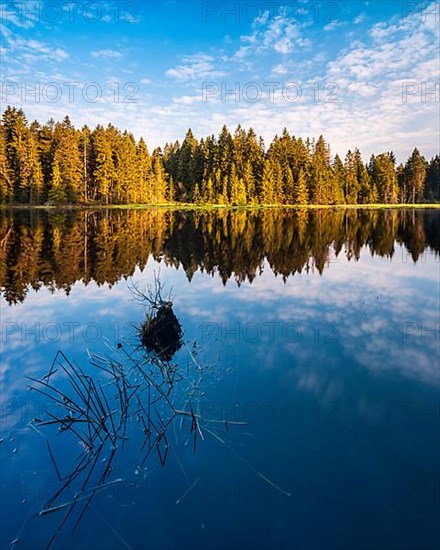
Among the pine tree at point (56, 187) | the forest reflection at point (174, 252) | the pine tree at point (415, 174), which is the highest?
the pine tree at point (415, 174)

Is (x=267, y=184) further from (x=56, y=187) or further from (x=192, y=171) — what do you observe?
(x=56, y=187)

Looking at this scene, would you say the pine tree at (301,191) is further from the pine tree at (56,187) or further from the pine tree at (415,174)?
the pine tree at (56,187)

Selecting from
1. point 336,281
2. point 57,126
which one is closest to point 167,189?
point 57,126

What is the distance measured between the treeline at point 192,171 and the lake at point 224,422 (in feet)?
210

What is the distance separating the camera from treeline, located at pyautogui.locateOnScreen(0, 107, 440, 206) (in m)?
69.6

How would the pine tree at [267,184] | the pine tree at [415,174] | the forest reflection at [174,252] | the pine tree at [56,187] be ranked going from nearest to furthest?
the forest reflection at [174,252] → the pine tree at [56,187] → the pine tree at [267,184] → the pine tree at [415,174]

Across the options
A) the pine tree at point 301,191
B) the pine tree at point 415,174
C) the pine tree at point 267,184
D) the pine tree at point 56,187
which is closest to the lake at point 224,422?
the pine tree at point 56,187

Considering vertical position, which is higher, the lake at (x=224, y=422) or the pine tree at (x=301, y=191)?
the pine tree at (x=301, y=191)

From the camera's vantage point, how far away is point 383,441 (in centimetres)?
531

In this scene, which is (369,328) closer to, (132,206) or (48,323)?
(48,323)

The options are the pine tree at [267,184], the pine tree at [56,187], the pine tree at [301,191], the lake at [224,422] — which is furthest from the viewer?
the pine tree at [301,191]

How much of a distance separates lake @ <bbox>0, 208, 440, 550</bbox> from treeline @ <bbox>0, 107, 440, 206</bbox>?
2524 inches

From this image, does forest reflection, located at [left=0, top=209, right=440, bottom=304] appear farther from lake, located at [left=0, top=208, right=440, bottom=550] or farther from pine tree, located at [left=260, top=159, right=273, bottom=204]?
pine tree, located at [left=260, top=159, right=273, bottom=204]

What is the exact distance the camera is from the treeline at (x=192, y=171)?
69625mm
